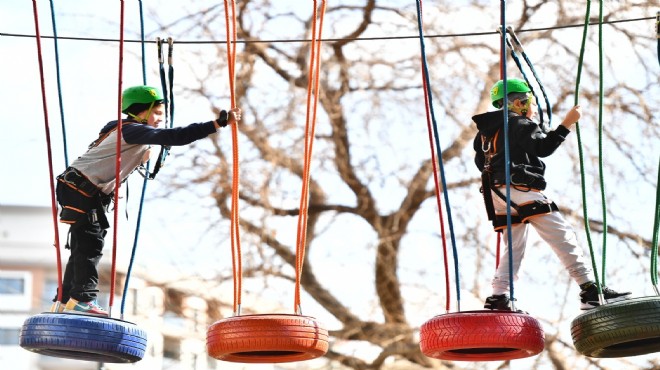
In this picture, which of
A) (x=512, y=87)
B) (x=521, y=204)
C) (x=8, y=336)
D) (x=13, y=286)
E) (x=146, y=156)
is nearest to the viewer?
(x=521, y=204)

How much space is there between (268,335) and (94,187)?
3.51 ft

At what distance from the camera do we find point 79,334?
4.92 metres

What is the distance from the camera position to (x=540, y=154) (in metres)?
5.13

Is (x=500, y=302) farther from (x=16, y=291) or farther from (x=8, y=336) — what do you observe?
(x=16, y=291)

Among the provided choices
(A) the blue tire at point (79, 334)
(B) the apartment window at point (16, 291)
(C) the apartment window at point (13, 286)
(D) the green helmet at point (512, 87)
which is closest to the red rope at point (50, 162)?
(A) the blue tire at point (79, 334)

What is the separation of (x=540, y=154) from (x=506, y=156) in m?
0.34

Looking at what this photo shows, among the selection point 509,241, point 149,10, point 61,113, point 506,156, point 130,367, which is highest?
point 149,10

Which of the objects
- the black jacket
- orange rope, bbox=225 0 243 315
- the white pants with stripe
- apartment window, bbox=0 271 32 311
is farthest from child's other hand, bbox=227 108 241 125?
apartment window, bbox=0 271 32 311

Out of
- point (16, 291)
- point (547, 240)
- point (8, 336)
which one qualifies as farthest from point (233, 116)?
point (16, 291)

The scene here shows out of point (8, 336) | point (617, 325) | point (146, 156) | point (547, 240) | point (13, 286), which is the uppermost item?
point (13, 286)

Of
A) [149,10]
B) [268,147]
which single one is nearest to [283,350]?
[268,147]

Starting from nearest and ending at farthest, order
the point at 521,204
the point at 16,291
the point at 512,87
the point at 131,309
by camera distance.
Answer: the point at 521,204 < the point at 512,87 < the point at 131,309 < the point at 16,291

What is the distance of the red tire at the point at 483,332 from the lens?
15.8ft

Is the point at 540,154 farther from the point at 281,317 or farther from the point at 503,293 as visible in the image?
the point at 281,317
